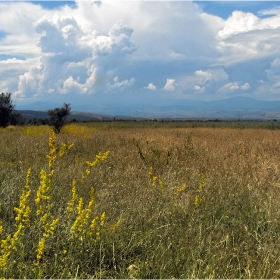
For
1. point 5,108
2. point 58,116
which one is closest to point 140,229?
point 58,116

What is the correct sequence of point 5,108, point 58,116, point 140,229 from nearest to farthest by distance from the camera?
point 140,229
point 58,116
point 5,108

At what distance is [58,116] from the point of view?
77.8ft

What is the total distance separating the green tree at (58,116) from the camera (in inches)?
879

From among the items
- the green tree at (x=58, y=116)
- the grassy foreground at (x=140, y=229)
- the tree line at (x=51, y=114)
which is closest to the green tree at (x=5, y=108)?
the tree line at (x=51, y=114)

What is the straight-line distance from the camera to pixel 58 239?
297 centimetres

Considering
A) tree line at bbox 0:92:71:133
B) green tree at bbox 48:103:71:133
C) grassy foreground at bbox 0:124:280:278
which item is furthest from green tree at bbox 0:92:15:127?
grassy foreground at bbox 0:124:280:278

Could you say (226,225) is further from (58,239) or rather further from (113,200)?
(58,239)

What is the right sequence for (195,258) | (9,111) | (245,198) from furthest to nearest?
(9,111) < (245,198) < (195,258)

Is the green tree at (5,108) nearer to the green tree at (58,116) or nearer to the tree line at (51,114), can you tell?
the tree line at (51,114)

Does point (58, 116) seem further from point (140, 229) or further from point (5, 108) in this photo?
point (140, 229)

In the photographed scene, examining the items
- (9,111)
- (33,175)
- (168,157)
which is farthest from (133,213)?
(9,111)

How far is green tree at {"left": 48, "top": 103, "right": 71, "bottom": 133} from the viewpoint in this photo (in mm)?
22328

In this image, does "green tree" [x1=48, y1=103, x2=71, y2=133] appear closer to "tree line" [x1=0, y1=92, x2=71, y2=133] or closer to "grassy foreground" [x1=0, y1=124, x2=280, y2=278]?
"tree line" [x1=0, y1=92, x2=71, y2=133]

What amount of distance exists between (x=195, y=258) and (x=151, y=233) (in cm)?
56
